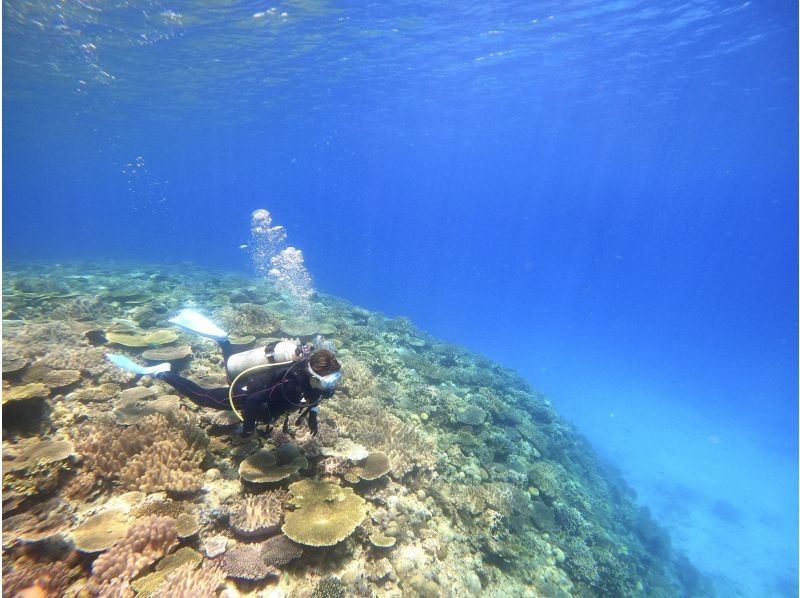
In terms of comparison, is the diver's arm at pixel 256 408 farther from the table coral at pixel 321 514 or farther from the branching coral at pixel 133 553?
the branching coral at pixel 133 553

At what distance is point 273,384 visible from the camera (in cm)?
499

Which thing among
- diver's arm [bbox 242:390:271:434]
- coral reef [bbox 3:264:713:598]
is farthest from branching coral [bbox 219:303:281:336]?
diver's arm [bbox 242:390:271:434]

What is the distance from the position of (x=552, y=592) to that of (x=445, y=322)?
7002 cm

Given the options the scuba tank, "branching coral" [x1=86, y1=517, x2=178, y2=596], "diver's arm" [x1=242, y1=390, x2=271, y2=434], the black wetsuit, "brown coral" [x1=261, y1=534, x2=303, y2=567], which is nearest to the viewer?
"branching coral" [x1=86, y1=517, x2=178, y2=596]

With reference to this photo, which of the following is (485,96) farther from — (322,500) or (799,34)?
(322,500)

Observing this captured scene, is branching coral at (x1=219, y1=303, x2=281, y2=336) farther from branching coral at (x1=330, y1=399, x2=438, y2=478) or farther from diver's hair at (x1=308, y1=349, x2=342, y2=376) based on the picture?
diver's hair at (x1=308, y1=349, x2=342, y2=376)

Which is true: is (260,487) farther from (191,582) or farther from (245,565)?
(191,582)

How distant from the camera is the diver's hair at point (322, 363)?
468cm

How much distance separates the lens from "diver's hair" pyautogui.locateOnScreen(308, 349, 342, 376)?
4680 mm

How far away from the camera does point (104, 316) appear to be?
10641 millimetres

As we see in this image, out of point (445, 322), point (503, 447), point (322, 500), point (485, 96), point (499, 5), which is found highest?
point (499, 5)

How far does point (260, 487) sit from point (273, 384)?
60.8 inches

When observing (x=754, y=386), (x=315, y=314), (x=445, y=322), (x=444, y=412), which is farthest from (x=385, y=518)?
(x=754, y=386)

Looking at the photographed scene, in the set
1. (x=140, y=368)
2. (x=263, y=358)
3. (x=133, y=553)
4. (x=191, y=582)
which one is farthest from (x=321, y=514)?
(x=140, y=368)
